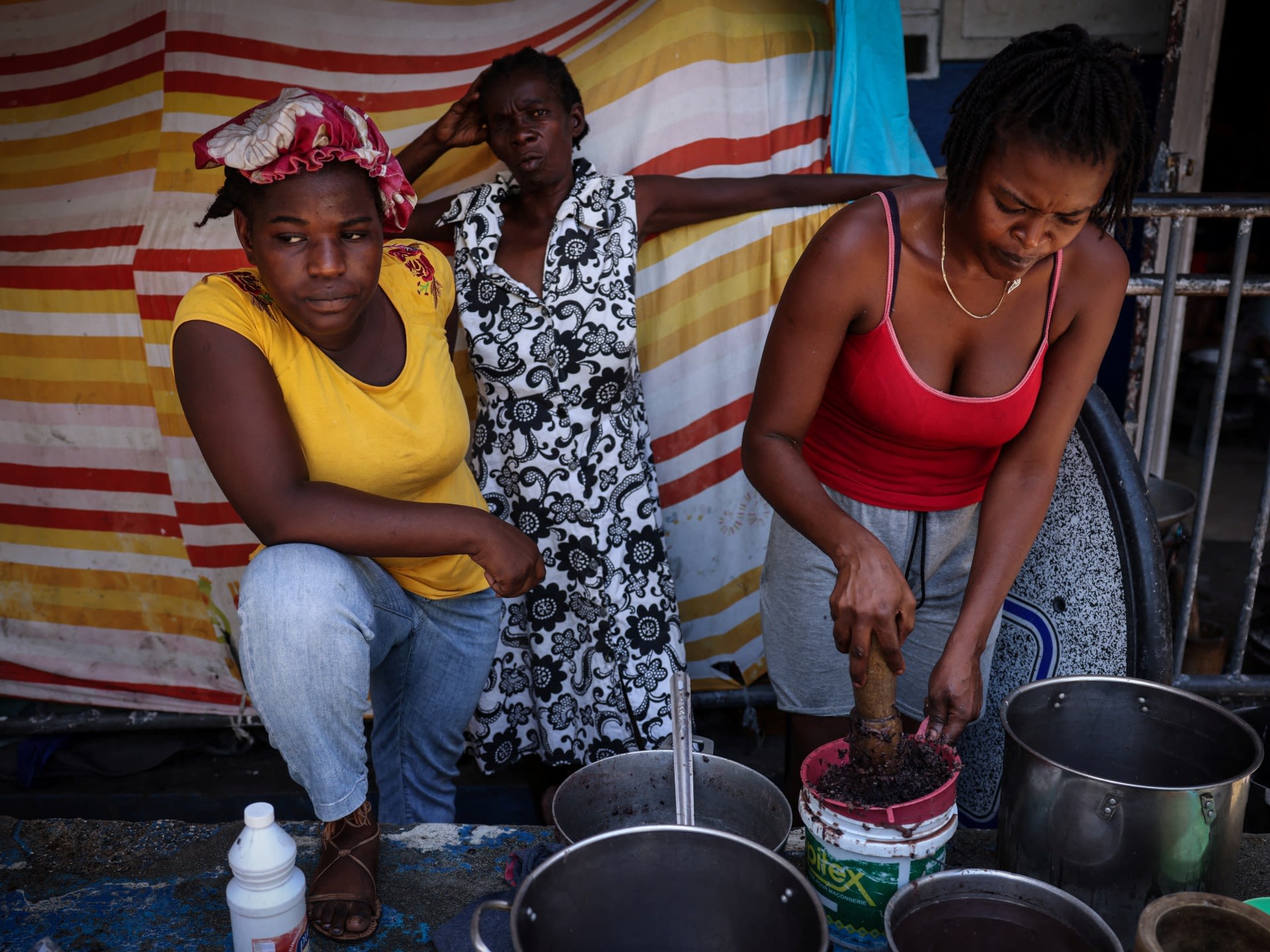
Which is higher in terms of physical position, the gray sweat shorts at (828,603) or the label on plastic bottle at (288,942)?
the gray sweat shorts at (828,603)

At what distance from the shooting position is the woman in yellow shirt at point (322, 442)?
1792 mm

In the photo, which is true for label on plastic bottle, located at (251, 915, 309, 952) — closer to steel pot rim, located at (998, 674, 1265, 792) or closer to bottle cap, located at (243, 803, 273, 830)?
bottle cap, located at (243, 803, 273, 830)

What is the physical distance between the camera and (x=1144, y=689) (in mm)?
1894

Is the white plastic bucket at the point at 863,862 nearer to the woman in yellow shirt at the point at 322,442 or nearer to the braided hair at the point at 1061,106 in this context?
the woman in yellow shirt at the point at 322,442

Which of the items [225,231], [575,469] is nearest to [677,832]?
[575,469]

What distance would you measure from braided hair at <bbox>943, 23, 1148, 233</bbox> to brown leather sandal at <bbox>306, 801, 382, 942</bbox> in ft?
5.20

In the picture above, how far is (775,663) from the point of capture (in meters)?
2.36

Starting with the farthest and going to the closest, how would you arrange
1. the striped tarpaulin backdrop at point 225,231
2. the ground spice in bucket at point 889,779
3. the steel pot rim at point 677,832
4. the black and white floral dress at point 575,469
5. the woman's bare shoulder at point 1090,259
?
1. the striped tarpaulin backdrop at point 225,231
2. the black and white floral dress at point 575,469
3. the woman's bare shoulder at point 1090,259
4. the ground spice in bucket at point 889,779
5. the steel pot rim at point 677,832

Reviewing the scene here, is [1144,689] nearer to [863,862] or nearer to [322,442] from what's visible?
[863,862]

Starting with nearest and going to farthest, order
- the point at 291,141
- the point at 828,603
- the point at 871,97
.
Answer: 1. the point at 291,141
2. the point at 828,603
3. the point at 871,97

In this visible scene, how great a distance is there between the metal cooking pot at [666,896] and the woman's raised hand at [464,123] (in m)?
2.13

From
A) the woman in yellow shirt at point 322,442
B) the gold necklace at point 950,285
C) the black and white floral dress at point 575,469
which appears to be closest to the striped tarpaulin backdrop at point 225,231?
the black and white floral dress at point 575,469

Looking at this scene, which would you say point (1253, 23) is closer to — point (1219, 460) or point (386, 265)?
point (1219, 460)

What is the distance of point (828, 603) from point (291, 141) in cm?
140
